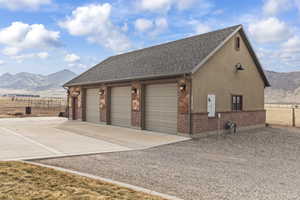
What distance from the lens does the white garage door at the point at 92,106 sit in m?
18.6

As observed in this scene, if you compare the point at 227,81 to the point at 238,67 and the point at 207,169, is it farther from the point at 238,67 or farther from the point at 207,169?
the point at 207,169

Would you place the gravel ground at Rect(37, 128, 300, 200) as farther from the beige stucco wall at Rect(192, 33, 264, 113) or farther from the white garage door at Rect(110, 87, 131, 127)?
the white garage door at Rect(110, 87, 131, 127)

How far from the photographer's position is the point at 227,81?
45.5ft

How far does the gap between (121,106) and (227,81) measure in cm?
711

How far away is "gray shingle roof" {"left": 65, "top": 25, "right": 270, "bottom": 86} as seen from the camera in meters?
12.8

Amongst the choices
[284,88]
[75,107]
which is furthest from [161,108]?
[284,88]

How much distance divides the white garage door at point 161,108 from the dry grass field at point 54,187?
26.5 feet

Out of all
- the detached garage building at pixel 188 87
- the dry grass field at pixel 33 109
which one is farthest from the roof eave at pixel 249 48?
the dry grass field at pixel 33 109

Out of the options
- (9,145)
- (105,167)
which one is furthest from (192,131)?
(9,145)

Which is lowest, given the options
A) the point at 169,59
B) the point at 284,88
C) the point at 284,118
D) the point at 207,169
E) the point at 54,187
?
the point at 207,169

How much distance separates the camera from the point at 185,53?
→ 14359 mm

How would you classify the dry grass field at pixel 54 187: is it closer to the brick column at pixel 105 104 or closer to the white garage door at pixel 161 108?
the white garage door at pixel 161 108

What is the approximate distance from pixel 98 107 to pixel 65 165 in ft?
39.6

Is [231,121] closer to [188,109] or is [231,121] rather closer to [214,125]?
[214,125]
